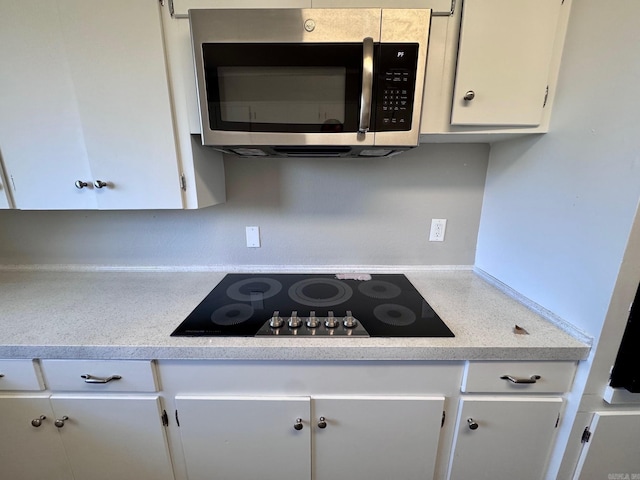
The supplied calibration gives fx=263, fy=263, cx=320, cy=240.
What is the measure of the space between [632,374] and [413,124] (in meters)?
1.03

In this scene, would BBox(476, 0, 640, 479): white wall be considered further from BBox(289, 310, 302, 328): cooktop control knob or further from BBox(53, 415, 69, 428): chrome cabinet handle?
BBox(53, 415, 69, 428): chrome cabinet handle

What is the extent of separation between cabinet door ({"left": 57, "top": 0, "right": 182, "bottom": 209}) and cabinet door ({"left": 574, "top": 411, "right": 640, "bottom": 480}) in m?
1.67

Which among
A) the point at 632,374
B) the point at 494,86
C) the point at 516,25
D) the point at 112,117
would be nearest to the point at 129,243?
the point at 112,117

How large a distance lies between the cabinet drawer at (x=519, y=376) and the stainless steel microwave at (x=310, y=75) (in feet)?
2.59

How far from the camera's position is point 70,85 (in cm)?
93

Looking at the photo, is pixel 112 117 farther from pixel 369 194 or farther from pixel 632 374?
pixel 632 374

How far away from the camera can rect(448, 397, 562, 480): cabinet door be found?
891 millimetres

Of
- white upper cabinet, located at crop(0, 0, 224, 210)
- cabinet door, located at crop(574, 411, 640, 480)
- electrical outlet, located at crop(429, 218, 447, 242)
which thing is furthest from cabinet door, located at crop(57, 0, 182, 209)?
cabinet door, located at crop(574, 411, 640, 480)

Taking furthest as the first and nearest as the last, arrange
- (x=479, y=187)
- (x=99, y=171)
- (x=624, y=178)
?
(x=479, y=187) < (x=99, y=171) < (x=624, y=178)

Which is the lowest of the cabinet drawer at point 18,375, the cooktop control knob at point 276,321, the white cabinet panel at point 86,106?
the cabinet drawer at point 18,375

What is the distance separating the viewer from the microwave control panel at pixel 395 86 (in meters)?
0.82

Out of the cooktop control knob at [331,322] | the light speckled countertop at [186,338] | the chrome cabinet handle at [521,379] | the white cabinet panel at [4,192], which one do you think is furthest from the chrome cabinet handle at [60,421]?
the chrome cabinet handle at [521,379]

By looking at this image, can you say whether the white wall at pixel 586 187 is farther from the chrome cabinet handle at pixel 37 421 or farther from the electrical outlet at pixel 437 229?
the chrome cabinet handle at pixel 37 421

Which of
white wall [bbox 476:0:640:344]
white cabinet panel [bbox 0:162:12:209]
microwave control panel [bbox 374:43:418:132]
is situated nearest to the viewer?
white wall [bbox 476:0:640:344]
